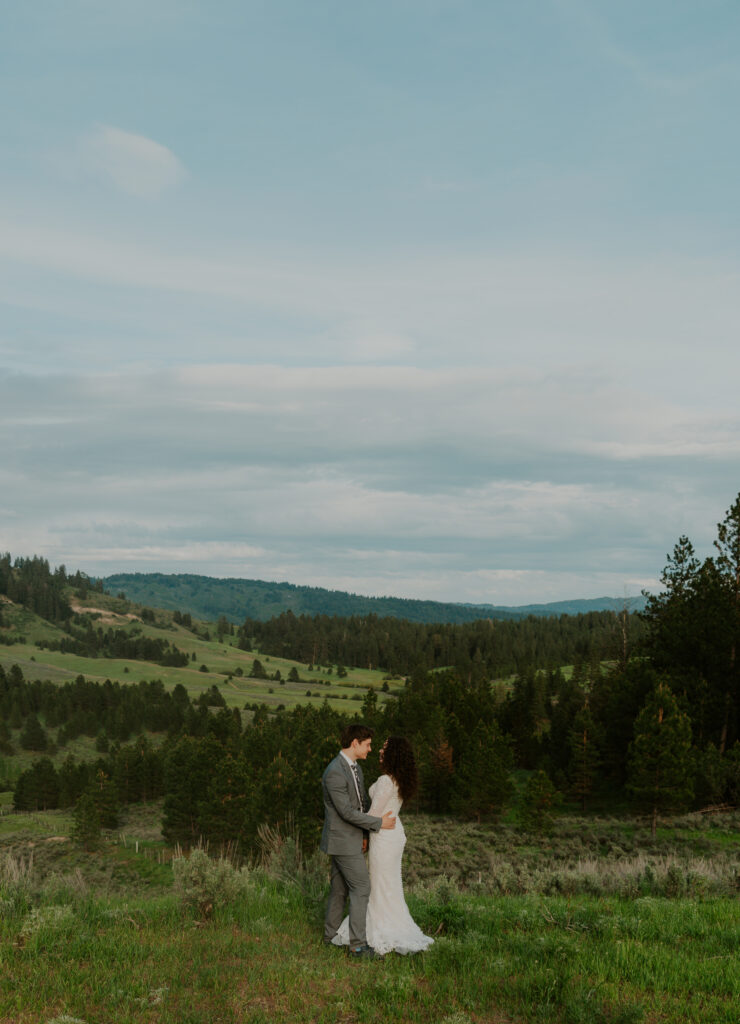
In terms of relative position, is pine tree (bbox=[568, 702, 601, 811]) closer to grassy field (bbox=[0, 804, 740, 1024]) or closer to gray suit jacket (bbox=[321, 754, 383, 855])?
grassy field (bbox=[0, 804, 740, 1024])

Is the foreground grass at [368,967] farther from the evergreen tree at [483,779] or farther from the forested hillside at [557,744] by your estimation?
the evergreen tree at [483,779]

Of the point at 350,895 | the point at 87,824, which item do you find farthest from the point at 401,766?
the point at 87,824

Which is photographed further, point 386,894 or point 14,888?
point 14,888

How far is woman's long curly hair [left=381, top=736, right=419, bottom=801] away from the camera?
8648 millimetres

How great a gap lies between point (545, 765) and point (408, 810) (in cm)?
1554

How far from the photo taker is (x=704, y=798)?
1815 inches

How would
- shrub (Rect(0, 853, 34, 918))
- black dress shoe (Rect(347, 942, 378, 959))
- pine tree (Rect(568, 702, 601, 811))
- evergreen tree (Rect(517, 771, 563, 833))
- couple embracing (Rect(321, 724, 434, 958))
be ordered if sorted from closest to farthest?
black dress shoe (Rect(347, 942, 378, 959)) < couple embracing (Rect(321, 724, 434, 958)) < shrub (Rect(0, 853, 34, 918)) < evergreen tree (Rect(517, 771, 563, 833)) < pine tree (Rect(568, 702, 601, 811))

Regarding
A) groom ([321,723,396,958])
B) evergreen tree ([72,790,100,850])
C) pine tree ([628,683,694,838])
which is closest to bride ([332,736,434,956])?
groom ([321,723,396,958])

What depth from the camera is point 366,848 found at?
8.83m

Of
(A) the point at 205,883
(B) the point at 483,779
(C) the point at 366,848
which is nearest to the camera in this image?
(C) the point at 366,848

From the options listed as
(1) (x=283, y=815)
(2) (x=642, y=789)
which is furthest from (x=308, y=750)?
(2) (x=642, y=789)

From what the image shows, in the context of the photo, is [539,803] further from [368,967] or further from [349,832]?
[368,967]

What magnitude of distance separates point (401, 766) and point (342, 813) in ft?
3.09

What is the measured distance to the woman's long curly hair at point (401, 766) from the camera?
8.65m
